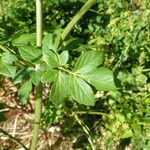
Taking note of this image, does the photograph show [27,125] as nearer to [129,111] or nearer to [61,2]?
[129,111]

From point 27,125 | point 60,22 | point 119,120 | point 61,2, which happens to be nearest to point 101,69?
point 119,120

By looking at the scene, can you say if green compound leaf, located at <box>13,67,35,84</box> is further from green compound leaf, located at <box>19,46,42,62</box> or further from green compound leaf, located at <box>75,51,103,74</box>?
green compound leaf, located at <box>75,51,103,74</box>

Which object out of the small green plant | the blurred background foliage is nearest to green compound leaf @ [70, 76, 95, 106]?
the small green plant

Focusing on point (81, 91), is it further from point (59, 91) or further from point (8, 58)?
point (8, 58)

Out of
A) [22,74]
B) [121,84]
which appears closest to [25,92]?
[22,74]

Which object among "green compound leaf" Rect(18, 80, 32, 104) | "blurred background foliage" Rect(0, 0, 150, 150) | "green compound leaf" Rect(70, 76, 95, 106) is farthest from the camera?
"blurred background foliage" Rect(0, 0, 150, 150)
